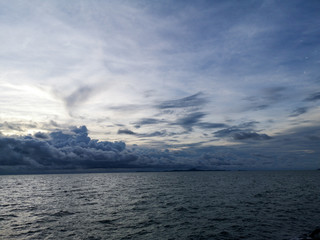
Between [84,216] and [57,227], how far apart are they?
23.0 ft

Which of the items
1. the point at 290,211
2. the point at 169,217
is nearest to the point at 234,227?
the point at 169,217

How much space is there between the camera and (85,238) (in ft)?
83.7

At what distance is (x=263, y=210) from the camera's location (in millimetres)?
40688

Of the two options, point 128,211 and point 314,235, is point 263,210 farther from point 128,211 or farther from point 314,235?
point 128,211

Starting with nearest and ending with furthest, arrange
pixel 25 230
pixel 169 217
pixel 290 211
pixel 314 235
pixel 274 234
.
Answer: pixel 314 235 < pixel 274 234 < pixel 25 230 < pixel 169 217 < pixel 290 211

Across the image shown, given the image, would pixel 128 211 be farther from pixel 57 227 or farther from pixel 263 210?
pixel 263 210

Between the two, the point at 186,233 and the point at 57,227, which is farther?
the point at 57,227

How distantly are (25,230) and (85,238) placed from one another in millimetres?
10504

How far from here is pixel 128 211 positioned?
40.9m

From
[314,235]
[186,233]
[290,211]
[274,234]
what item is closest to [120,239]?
[186,233]

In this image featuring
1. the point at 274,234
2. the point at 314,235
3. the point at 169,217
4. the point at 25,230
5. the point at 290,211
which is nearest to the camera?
the point at 314,235

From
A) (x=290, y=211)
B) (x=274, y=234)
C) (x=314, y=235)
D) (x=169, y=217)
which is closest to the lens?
(x=314, y=235)

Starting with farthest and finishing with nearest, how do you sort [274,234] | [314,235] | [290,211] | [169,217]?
[290,211], [169,217], [274,234], [314,235]

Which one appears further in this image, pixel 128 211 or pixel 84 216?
pixel 128 211
